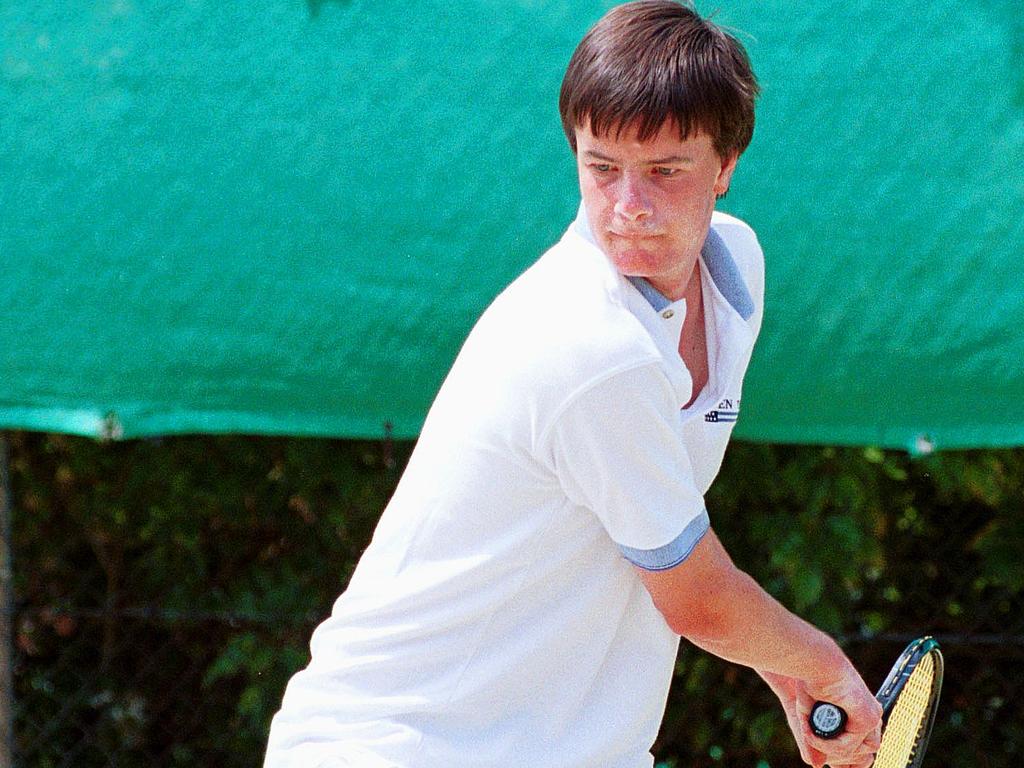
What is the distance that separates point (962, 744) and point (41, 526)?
279 cm

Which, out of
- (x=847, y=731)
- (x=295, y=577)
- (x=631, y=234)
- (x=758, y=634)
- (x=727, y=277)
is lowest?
(x=295, y=577)

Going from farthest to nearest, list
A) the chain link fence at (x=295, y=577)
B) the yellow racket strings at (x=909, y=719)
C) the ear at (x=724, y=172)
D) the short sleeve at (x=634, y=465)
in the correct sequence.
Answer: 1. the chain link fence at (x=295, y=577)
2. the yellow racket strings at (x=909, y=719)
3. the ear at (x=724, y=172)
4. the short sleeve at (x=634, y=465)

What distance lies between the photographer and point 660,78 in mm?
1989

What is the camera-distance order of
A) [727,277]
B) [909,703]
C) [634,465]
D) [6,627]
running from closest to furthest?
1. [634,465]
2. [727,277]
3. [909,703]
4. [6,627]

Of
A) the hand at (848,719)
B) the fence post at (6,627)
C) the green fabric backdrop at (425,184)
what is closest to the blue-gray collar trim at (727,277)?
the hand at (848,719)

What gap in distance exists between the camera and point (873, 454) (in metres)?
4.01

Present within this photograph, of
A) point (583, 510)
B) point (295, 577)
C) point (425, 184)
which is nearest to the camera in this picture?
point (583, 510)

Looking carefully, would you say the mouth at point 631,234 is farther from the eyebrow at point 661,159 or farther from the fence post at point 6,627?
the fence post at point 6,627

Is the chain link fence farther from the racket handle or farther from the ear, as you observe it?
the ear

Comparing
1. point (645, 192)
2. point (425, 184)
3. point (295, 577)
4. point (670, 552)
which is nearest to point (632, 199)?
point (645, 192)

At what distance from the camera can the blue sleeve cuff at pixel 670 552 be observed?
2.03 meters

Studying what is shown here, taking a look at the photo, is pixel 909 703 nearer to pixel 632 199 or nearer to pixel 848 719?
pixel 848 719

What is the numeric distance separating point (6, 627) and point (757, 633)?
2.65 metres

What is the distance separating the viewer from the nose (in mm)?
2012
